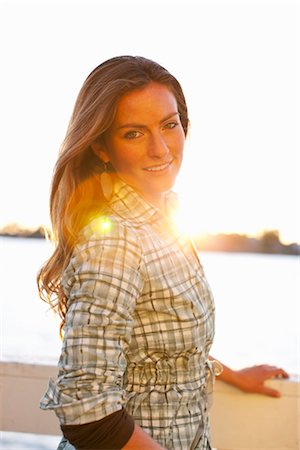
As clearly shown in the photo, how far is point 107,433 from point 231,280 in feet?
95.0

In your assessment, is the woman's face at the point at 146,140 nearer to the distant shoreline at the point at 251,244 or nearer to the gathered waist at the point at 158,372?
the gathered waist at the point at 158,372

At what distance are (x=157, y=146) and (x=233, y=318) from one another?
1529cm

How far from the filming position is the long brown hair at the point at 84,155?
1524 mm

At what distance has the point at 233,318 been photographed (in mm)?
16484

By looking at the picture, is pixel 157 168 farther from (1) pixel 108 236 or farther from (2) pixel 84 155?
(1) pixel 108 236

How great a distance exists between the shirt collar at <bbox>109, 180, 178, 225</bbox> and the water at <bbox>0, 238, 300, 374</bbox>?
2.19 ft

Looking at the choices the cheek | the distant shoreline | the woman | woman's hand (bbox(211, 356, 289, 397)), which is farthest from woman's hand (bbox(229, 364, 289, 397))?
the distant shoreline

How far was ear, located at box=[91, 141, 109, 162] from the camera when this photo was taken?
1.63m

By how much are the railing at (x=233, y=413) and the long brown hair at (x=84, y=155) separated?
43 centimetres

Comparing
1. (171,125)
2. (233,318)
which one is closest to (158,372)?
(171,125)

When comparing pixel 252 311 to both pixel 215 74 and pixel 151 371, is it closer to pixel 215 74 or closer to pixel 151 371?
pixel 215 74

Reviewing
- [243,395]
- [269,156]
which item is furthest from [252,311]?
[243,395]

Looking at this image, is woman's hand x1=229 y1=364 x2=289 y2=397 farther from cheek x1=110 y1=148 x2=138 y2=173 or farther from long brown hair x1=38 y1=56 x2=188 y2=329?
cheek x1=110 y1=148 x2=138 y2=173

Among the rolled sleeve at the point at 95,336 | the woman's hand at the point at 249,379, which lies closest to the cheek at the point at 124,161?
the rolled sleeve at the point at 95,336
